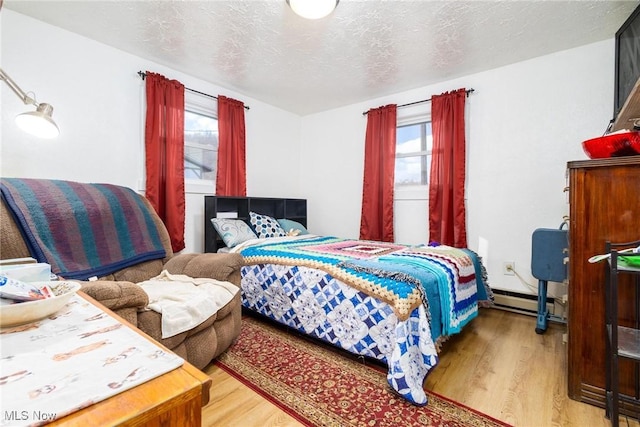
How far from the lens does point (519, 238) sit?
9.07ft

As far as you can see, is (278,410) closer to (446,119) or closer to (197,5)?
(197,5)

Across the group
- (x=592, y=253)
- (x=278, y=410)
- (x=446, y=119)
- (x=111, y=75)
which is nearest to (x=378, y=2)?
(x=446, y=119)

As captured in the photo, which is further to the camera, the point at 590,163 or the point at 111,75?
the point at 111,75

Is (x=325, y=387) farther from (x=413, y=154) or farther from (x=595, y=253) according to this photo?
(x=413, y=154)

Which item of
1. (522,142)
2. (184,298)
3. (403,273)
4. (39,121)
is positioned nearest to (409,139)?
(522,142)

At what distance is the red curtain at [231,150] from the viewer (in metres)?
3.28

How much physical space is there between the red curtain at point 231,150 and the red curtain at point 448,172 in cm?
220

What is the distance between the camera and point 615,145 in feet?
4.62

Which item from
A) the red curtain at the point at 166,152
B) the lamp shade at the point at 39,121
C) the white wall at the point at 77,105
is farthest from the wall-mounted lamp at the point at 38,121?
the red curtain at the point at 166,152

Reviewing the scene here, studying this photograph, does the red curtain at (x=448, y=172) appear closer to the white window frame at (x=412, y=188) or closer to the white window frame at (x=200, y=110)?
the white window frame at (x=412, y=188)

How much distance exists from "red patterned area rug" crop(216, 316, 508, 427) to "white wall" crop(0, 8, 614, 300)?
1.67m

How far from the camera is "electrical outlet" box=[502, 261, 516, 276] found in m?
2.79

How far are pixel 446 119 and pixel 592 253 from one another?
2.01m

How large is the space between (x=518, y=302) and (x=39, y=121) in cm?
376
